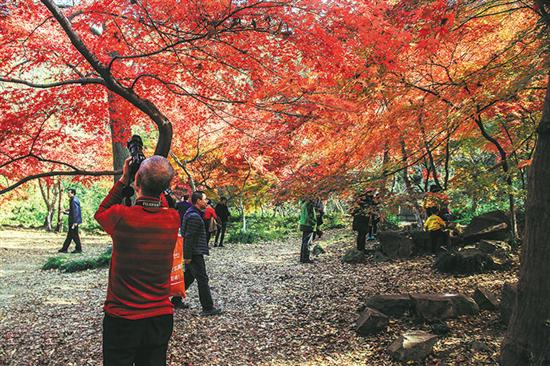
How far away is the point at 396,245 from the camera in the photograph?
29.9ft

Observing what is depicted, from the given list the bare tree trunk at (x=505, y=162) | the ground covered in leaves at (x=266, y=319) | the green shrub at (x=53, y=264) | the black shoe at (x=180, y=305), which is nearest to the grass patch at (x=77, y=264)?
the green shrub at (x=53, y=264)

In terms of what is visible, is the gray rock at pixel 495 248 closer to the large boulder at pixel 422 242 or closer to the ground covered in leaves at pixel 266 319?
the ground covered in leaves at pixel 266 319

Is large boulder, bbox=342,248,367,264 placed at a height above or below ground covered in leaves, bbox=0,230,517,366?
above

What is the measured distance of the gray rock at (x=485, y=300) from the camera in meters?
4.85

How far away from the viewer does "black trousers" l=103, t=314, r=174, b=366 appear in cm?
221

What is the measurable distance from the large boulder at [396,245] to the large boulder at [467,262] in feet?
5.82

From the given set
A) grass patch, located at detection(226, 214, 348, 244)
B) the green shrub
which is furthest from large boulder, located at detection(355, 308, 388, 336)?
grass patch, located at detection(226, 214, 348, 244)

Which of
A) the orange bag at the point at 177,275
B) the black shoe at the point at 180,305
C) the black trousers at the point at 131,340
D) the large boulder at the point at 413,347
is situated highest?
the orange bag at the point at 177,275

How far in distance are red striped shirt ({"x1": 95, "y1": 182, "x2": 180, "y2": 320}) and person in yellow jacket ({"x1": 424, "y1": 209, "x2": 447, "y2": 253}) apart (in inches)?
289

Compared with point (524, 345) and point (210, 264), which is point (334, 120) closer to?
point (524, 345)

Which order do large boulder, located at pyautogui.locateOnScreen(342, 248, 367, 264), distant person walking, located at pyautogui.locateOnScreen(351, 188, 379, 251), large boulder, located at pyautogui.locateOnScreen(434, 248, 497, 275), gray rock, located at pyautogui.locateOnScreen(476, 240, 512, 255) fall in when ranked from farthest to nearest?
large boulder, located at pyautogui.locateOnScreen(342, 248, 367, 264)
distant person walking, located at pyautogui.locateOnScreen(351, 188, 379, 251)
gray rock, located at pyautogui.locateOnScreen(476, 240, 512, 255)
large boulder, located at pyautogui.locateOnScreen(434, 248, 497, 275)

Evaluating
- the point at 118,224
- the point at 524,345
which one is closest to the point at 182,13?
the point at 118,224

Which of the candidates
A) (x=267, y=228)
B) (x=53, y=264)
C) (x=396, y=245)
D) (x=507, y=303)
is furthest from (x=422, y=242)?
(x=267, y=228)

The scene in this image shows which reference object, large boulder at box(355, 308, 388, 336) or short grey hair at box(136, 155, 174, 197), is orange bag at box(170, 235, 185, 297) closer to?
short grey hair at box(136, 155, 174, 197)
